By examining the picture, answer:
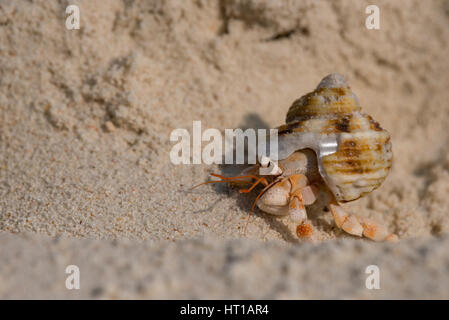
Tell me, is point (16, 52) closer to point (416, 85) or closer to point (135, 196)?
point (135, 196)

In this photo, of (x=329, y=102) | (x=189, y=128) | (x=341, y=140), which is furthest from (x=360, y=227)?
(x=189, y=128)

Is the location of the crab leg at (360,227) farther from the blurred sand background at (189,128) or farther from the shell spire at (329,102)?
the shell spire at (329,102)

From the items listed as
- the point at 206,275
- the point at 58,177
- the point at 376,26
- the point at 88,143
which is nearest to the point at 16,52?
the point at 88,143

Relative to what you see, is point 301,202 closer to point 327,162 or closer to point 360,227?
point 327,162

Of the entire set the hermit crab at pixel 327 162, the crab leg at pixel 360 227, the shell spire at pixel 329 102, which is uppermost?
the shell spire at pixel 329 102

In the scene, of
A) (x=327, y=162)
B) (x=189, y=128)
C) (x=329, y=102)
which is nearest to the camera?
(x=327, y=162)

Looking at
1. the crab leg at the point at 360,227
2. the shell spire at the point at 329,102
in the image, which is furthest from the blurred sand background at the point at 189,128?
the shell spire at the point at 329,102
